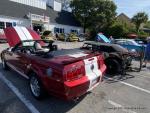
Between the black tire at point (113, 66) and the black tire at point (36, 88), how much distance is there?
377 centimetres

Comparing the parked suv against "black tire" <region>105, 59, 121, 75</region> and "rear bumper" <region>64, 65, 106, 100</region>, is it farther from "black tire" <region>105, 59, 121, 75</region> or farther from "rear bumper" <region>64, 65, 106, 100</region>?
"rear bumper" <region>64, 65, 106, 100</region>

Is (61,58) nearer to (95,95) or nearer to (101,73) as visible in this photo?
(101,73)

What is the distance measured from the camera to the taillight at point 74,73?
4.03 meters

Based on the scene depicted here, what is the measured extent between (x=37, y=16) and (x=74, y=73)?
2981 centimetres

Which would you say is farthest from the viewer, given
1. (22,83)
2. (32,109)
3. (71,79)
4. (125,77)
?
(125,77)

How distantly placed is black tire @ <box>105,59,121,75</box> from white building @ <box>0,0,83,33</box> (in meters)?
18.6

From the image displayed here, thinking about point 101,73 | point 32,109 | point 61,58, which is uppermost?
point 61,58

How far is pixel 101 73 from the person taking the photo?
4.99 metres

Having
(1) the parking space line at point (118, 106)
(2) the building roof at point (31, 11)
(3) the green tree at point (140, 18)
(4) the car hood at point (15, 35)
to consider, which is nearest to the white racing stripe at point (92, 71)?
(1) the parking space line at point (118, 106)

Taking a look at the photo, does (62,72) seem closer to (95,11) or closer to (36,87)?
(36,87)

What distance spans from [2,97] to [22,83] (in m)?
1.14

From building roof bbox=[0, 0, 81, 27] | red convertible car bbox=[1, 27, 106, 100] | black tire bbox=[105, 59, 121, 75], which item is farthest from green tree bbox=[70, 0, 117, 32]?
red convertible car bbox=[1, 27, 106, 100]

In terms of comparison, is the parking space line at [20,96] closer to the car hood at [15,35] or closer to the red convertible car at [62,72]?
the red convertible car at [62,72]

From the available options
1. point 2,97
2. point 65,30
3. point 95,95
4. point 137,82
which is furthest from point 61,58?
point 65,30
